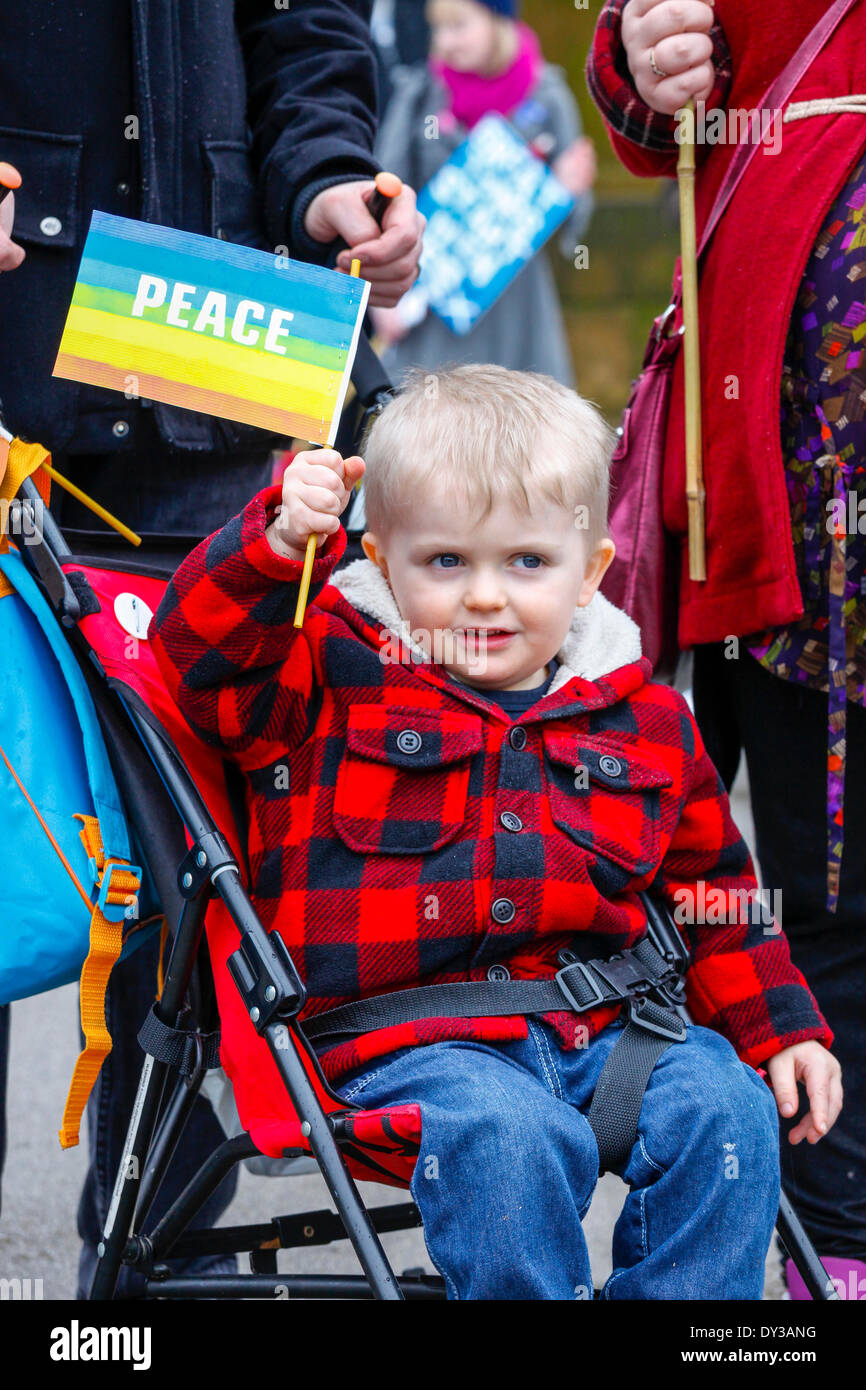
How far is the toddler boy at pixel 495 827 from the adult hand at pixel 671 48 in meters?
0.38

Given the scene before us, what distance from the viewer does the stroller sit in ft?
4.52

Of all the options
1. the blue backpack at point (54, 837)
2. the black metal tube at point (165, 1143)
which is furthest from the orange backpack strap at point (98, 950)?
the black metal tube at point (165, 1143)

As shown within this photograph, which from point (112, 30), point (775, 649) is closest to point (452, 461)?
point (775, 649)

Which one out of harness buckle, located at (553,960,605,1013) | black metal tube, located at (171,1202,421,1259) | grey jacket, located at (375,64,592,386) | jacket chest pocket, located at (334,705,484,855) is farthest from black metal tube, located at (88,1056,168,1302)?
grey jacket, located at (375,64,592,386)

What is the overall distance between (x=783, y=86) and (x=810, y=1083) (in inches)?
45.8

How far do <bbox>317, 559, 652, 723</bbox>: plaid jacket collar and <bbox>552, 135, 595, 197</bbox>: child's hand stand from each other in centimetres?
404

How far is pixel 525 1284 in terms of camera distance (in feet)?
4.42

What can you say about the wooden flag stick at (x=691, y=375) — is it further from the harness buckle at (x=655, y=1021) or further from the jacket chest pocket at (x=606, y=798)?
the harness buckle at (x=655, y=1021)

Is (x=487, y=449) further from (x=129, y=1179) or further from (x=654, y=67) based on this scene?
(x=129, y=1179)

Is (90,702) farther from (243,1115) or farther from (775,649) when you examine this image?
(775,649)

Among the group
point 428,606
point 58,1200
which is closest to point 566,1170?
point 428,606

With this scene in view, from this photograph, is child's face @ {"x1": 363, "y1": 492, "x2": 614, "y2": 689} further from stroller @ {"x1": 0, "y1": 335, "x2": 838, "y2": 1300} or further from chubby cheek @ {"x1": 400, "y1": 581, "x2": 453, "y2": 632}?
stroller @ {"x1": 0, "y1": 335, "x2": 838, "y2": 1300}

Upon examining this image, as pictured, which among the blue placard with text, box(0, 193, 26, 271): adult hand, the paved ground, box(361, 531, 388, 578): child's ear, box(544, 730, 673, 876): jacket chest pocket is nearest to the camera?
box(0, 193, 26, 271): adult hand

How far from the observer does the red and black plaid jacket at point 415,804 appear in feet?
4.96
